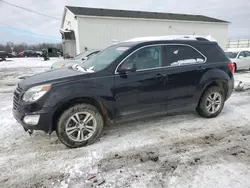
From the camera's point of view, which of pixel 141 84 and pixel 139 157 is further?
pixel 141 84

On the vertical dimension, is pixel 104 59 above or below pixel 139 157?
above

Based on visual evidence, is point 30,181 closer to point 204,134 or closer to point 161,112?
point 161,112

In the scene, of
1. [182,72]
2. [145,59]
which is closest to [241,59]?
[182,72]

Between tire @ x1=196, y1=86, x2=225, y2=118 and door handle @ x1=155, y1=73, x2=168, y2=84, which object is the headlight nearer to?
door handle @ x1=155, y1=73, x2=168, y2=84

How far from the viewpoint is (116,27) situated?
63.2ft

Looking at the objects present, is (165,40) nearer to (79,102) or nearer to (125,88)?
(125,88)

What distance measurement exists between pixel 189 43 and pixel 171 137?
2004mm

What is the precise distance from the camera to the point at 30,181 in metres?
2.47

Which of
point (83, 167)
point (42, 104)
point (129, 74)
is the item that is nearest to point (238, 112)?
point (129, 74)

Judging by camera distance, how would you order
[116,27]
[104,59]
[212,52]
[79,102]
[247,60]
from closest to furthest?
[79,102], [104,59], [212,52], [247,60], [116,27]

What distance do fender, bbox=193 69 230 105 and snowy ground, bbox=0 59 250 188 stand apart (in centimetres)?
67

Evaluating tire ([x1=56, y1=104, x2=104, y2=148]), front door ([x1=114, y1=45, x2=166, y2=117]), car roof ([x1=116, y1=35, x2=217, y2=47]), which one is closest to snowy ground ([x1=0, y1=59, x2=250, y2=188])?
tire ([x1=56, y1=104, x2=104, y2=148])

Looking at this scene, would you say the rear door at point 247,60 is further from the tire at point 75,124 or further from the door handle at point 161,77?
the tire at point 75,124

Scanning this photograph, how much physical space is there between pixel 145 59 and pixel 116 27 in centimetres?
1682
